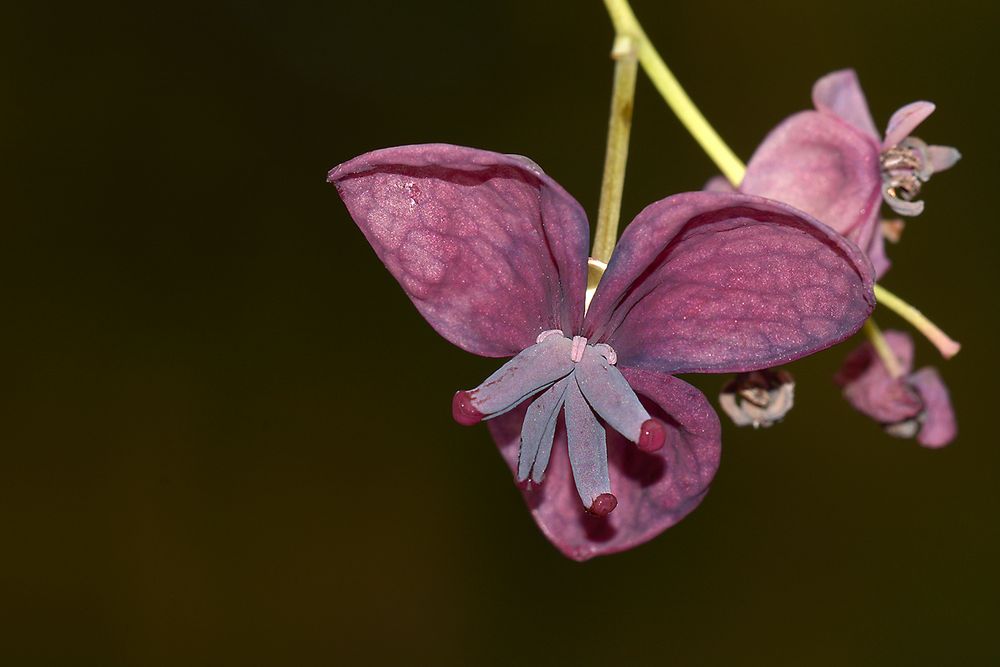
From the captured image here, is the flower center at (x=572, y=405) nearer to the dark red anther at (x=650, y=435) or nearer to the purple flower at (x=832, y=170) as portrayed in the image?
the dark red anther at (x=650, y=435)

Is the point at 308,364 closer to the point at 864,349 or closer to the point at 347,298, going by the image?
the point at 347,298

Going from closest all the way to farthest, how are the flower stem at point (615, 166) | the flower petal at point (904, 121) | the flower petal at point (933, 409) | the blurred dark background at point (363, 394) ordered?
the flower stem at point (615, 166) → the flower petal at point (904, 121) → the flower petal at point (933, 409) → the blurred dark background at point (363, 394)

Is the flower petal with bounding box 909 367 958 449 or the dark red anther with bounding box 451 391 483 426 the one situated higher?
the dark red anther with bounding box 451 391 483 426

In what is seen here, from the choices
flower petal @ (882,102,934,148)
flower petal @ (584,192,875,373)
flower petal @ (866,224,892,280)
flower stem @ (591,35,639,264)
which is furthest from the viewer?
flower petal @ (866,224,892,280)

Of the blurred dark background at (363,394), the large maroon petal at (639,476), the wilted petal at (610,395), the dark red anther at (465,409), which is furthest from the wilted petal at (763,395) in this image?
the blurred dark background at (363,394)

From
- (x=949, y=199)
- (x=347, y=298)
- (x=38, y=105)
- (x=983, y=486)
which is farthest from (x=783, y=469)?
(x=38, y=105)

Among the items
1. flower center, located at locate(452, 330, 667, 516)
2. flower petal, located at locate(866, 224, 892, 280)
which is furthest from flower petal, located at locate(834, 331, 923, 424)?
flower center, located at locate(452, 330, 667, 516)

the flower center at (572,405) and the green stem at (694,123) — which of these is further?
the green stem at (694,123)

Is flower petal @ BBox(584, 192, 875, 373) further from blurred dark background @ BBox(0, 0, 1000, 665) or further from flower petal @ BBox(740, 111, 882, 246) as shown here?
blurred dark background @ BBox(0, 0, 1000, 665)
